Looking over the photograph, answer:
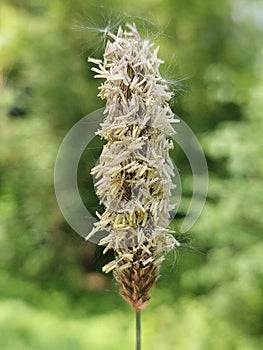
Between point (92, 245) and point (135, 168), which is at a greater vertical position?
point (92, 245)

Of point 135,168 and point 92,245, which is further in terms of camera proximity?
point 92,245

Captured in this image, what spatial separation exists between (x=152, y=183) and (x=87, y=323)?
2885 mm

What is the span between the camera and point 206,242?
9.26 ft

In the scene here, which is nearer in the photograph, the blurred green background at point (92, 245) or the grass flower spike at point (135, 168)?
the grass flower spike at point (135, 168)

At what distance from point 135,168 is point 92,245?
2131 millimetres

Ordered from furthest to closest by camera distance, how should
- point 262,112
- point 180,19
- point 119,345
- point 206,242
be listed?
point 180,19 < point 119,345 < point 206,242 < point 262,112

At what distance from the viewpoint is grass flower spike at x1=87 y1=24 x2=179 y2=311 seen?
70 centimetres

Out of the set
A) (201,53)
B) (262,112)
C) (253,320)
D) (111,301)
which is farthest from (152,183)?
(111,301)

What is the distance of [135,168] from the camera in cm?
69

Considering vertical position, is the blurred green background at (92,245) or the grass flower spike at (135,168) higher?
the blurred green background at (92,245)

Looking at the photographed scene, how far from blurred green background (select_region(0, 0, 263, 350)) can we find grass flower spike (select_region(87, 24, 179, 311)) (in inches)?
52.6

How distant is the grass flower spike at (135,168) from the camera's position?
703 millimetres

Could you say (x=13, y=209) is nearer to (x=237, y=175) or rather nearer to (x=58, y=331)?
(x=58, y=331)

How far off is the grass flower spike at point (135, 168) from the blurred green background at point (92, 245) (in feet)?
4.38
